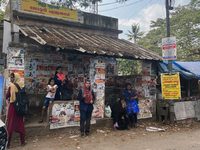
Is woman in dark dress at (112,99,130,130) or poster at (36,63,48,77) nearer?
woman in dark dress at (112,99,130,130)

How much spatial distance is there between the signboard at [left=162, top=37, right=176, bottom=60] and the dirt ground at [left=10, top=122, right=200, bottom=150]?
3.01 metres

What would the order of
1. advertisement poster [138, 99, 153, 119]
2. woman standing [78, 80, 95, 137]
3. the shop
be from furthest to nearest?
advertisement poster [138, 99, 153, 119] < the shop < woman standing [78, 80, 95, 137]

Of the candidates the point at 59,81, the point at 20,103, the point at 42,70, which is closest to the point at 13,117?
the point at 20,103

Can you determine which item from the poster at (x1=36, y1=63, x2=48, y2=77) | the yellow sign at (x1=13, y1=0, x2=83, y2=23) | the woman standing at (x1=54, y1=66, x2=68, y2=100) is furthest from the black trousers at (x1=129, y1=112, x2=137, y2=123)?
the yellow sign at (x1=13, y1=0, x2=83, y2=23)

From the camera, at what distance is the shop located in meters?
5.46

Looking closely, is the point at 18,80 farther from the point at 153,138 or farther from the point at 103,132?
the point at 153,138

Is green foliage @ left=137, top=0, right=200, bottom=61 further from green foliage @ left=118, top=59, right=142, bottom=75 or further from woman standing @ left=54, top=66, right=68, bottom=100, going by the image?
woman standing @ left=54, top=66, right=68, bottom=100

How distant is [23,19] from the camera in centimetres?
678

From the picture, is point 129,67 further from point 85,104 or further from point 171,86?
point 85,104

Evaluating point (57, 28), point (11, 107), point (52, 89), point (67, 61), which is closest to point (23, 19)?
point (57, 28)

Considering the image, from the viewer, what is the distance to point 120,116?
6102 mm

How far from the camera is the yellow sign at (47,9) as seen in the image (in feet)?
22.2

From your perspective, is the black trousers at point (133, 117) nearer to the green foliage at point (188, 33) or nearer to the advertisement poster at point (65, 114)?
the advertisement poster at point (65, 114)

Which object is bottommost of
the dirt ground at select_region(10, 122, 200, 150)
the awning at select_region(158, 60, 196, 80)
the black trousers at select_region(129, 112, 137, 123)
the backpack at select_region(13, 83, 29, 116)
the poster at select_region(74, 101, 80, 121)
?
the dirt ground at select_region(10, 122, 200, 150)
